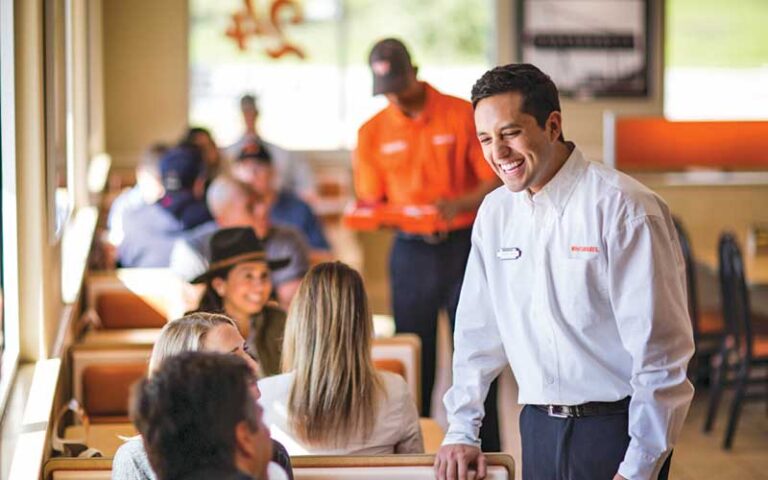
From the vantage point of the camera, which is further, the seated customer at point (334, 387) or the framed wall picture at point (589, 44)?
the framed wall picture at point (589, 44)

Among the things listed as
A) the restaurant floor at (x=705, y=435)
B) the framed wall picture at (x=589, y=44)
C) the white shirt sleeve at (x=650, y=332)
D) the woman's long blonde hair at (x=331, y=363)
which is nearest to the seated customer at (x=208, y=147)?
the restaurant floor at (x=705, y=435)

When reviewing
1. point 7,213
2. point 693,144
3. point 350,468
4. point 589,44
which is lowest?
point 350,468

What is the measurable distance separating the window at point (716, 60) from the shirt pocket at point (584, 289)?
29.5 feet

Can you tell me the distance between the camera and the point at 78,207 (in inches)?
312

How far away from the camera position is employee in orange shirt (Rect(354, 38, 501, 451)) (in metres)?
4.88

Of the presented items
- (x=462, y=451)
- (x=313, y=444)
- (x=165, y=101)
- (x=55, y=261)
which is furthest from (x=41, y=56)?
(x=165, y=101)

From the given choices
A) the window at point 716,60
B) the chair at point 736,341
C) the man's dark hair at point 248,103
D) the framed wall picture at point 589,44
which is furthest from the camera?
the window at point 716,60

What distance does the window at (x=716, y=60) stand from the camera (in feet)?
36.8

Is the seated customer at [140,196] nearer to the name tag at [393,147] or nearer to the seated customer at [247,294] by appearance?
the name tag at [393,147]

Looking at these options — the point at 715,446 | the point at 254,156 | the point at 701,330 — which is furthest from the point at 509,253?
the point at 701,330

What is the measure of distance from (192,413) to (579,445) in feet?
3.38

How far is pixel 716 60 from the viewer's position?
37.3 feet

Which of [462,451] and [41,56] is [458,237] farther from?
[462,451]

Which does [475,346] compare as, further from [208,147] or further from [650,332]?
[208,147]
